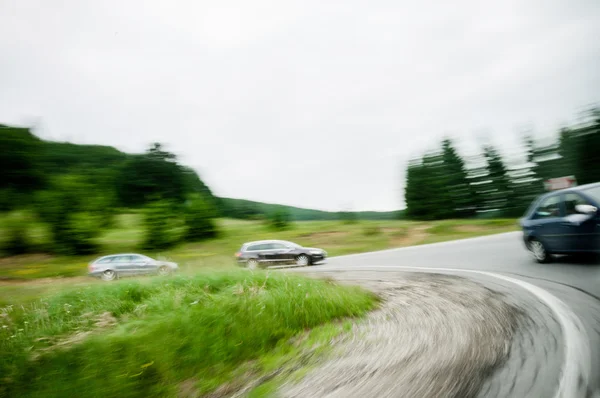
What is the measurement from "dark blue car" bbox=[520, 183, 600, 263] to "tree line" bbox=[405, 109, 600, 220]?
689 inches

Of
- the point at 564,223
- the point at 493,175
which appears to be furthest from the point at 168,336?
the point at 493,175

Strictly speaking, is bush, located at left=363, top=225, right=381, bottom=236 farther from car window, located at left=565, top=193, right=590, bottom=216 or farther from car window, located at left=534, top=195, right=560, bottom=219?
car window, located at left=565, top=193, right=590, bottom=216

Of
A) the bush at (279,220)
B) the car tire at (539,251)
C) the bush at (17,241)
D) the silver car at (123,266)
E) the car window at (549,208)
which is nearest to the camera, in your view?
the car window at (549,208)

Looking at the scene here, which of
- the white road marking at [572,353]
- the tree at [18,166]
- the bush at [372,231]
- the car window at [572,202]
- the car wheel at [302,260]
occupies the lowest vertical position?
the car wheel at [302,260]

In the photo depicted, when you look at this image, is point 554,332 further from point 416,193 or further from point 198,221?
point 416,193

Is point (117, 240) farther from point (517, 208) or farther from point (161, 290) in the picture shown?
point (517, 208)

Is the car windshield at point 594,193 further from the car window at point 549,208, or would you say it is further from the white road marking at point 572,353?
the white road marking at point 572,353

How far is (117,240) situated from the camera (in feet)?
85.2

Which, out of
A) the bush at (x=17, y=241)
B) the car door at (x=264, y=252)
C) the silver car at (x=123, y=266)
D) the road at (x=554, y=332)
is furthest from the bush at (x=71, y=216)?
the road at (x=554, y=332)

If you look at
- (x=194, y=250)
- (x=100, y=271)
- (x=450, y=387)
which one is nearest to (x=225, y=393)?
(x=450, y=387)

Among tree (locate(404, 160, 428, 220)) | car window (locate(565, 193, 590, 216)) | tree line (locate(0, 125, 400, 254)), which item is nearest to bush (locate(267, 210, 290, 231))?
tree line (locate(0, 125, 400, 254))

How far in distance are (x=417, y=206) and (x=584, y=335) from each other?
4894cm

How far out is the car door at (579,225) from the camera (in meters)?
6.03

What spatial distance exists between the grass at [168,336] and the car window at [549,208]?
439 cm
